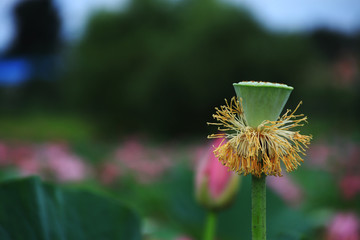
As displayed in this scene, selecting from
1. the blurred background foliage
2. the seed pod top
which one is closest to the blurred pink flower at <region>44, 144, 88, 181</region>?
the blurred background foliage

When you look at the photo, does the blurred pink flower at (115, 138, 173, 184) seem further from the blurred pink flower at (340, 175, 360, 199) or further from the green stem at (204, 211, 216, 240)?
the green stem at (204, 211, 216, 240)

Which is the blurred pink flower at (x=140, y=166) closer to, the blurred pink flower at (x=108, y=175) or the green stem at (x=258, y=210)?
the blurred pink flower at (x=108, y=175)

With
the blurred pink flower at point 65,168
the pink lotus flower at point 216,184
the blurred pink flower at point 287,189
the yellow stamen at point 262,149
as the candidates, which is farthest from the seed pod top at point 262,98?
the blurred pink flower at point 287,189

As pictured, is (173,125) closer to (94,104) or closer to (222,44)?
(222,44)

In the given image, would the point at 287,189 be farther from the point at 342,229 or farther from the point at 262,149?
the point at 262,149

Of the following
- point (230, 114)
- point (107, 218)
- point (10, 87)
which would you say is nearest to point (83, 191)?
point (107, 218)

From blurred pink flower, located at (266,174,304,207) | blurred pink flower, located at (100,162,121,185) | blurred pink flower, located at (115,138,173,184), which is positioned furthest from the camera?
blurred pink flower, located at (115,138,173,184)
